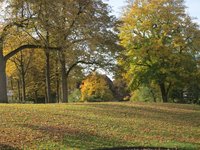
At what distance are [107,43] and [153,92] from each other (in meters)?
17.3

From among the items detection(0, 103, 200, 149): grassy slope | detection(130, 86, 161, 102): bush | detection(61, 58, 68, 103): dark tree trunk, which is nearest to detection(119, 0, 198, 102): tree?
detection(61, 58, 68, 103): dark tree trunk

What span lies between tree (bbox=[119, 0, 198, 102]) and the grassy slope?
51.8ft

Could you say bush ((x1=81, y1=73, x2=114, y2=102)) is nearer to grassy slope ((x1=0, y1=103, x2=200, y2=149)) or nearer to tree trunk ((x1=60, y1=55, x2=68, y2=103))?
tree trunk ((x1=60, y1=55, x2=68, y2=103))

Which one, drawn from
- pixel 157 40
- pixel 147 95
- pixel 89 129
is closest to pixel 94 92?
pixel 147 95

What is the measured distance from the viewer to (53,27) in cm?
2589

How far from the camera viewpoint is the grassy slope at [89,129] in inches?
498

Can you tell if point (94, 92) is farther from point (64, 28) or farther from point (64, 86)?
point (64, 28)

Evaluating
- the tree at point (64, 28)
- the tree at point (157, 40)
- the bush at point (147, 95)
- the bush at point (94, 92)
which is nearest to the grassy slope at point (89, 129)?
the tree at point (64, 28)

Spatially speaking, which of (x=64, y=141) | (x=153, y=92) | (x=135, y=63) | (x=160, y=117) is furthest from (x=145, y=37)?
(x=64, y=141)

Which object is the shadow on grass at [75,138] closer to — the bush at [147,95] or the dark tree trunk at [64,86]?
the dark tree trunk at [64,86]

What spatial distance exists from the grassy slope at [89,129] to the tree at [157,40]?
51.8ft

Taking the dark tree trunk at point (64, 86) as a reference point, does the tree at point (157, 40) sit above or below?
above

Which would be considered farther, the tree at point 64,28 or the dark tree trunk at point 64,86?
the dark tree trunk at point 64,86

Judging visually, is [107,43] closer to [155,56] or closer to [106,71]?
[106,71]
